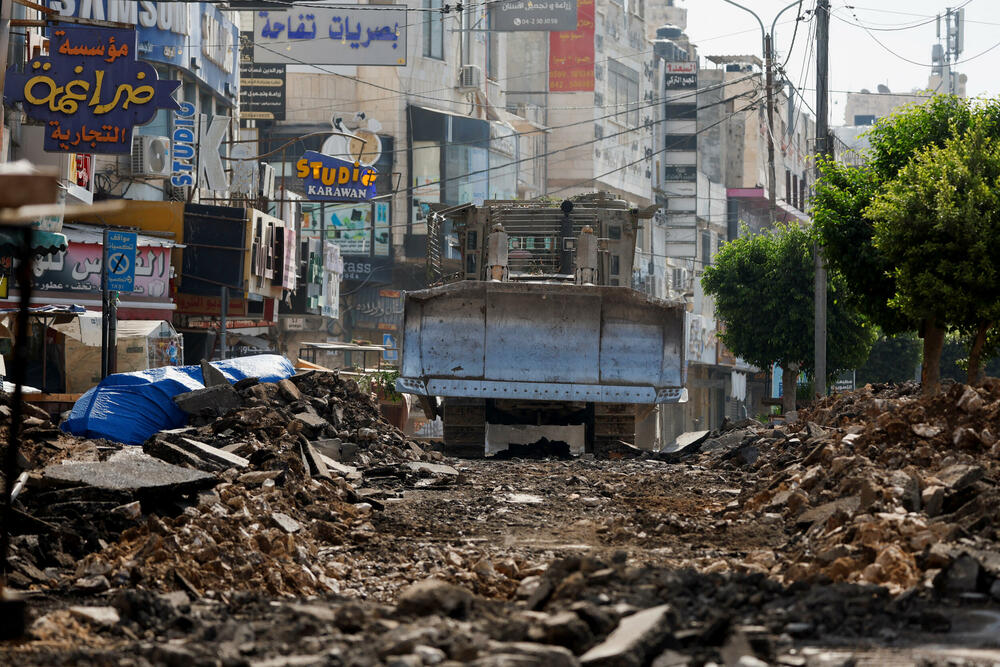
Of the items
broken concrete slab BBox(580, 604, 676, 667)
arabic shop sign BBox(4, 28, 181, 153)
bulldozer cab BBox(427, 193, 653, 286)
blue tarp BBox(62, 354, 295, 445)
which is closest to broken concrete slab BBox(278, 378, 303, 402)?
blue tarp BBox(62, 354, 295, 445)

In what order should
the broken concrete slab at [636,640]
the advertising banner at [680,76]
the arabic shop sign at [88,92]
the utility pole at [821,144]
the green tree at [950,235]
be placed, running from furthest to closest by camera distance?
the advertising banner at [680,76], the utility pole at [821,144], the arabic shop sign at [88,92], the green tree at [950,235], the broken concrete slab at [636,640]

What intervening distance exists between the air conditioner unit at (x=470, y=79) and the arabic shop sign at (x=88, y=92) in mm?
43274

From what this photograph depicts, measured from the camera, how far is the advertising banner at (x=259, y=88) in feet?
184

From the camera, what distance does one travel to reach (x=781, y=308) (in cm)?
3834

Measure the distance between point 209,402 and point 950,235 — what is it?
10166 millimetres

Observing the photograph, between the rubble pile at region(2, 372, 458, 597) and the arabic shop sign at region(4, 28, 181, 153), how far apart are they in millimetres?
7671

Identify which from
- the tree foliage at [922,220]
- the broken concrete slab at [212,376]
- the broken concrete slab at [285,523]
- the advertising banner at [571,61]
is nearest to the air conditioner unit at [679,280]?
the advertising banner at [571,61]

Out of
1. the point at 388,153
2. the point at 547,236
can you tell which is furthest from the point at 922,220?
the point at 388,153

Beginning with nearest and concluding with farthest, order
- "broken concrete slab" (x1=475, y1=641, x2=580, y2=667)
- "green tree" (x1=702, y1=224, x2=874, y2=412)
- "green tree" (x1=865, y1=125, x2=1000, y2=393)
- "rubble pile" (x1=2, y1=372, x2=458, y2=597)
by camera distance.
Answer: "broken concrete slab" (x1=475, y1=641, x2=580, y2=667)
"rubble pile" (x1=2, y1=372, x2=458, y2=597)
"green tree" (x1=865, y1=125, x2=1000, y2=393)
"green tree" (x1=702, y1=224, x2=874, y2=412)

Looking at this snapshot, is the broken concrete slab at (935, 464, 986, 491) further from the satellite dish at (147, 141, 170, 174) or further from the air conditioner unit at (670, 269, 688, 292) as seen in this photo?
the air conditioner unit at (670, 269, 688, 292)

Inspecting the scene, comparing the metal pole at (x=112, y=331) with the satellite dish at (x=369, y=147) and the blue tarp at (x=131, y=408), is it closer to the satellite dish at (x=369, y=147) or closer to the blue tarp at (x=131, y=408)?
the blue tarp at (x=131, y=408)

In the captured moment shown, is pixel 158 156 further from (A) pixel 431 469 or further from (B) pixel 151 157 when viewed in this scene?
(A) pixel 431 469

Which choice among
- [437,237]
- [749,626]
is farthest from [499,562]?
[437,237]

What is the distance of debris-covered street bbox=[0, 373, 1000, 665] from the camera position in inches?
210
